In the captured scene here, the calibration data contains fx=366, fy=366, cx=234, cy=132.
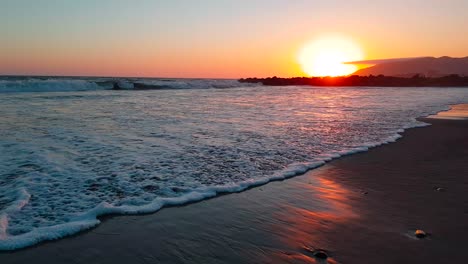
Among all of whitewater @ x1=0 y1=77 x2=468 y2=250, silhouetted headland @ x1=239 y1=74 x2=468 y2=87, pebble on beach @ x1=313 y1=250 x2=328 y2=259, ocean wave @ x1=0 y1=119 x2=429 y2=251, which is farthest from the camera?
silhouetted headland @ x1=239 y1=74 x2=468 y2=87

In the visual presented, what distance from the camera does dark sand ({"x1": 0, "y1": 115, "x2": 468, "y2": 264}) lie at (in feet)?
10.4

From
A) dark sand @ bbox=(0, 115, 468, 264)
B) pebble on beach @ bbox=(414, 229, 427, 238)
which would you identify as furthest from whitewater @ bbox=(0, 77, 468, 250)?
pebble on beach @ bbox=(414, 229, 427, 238)

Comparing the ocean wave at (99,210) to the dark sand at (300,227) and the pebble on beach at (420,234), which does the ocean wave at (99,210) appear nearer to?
the dark sand at (300,227)

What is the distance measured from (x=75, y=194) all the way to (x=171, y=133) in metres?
4.80

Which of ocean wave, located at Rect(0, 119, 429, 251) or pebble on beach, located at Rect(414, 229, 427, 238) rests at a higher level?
pebble on beach, located at Rect(414, 229, 427, 238)

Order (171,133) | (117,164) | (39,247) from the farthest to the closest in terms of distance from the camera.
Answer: (171,133), (117,164), (39,247)

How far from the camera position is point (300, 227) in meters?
3.81

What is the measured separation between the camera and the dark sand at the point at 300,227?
3180mm

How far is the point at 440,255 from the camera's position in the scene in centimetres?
317

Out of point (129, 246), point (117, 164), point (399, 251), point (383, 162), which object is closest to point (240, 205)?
point (129, 246)

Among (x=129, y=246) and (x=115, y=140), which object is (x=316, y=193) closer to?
(x=129, y=246)

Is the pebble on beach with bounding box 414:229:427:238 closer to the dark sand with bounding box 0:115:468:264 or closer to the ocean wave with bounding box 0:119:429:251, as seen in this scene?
the dark sand with bounding box 0:115:468:264

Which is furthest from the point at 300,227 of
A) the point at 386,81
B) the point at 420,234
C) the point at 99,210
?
the point at 386,81

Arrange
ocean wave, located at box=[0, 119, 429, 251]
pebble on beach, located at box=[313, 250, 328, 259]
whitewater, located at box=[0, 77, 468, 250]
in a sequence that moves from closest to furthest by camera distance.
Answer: pebble on beach, located at box=[313, 250, 328, 259] < ocean wave, located at box=[0, 119, 429, 251] < whitewater, located at box=[0, 77, 468, 250]
